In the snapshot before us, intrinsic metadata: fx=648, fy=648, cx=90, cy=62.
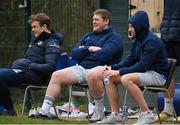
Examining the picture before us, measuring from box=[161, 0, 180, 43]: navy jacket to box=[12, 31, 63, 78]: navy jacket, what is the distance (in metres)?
1.44

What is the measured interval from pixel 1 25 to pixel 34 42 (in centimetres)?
212

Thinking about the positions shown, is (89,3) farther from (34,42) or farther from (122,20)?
(34,42)

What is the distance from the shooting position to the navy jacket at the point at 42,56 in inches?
337

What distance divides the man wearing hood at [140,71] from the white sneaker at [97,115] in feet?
1.27

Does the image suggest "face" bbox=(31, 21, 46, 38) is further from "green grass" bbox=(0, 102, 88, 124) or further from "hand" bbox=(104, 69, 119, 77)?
"hand" bbox=(104, 69, 119, 77)

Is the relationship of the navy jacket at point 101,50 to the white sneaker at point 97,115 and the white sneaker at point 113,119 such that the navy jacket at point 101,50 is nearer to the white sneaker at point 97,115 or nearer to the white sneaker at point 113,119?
the white sneaker at point 97,115

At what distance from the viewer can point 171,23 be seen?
8492mm

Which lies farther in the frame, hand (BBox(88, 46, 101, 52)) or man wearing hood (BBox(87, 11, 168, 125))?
hand (BBox(88, 46, 101, 52))

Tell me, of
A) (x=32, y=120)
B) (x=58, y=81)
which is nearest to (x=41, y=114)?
(x=32, y=120)

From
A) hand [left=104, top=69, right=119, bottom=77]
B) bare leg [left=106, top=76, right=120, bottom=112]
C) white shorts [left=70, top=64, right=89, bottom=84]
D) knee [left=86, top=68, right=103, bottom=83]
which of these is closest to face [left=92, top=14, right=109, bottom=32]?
white shorts [left=70, top=64, right=89, bottom=84]

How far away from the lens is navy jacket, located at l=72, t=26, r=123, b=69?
8.23 m

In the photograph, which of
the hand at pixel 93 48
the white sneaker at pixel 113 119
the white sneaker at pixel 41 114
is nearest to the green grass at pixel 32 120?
the white sneaker at pixel 41 114

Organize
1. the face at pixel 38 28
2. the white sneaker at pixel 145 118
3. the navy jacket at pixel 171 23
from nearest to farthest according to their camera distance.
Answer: the white sneaker at pixel 145 118
the navy jacket at pixel 171 23
the face at pixel 38 28

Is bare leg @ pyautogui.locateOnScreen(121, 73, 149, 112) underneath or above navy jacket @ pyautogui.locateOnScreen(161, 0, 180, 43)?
underneath
